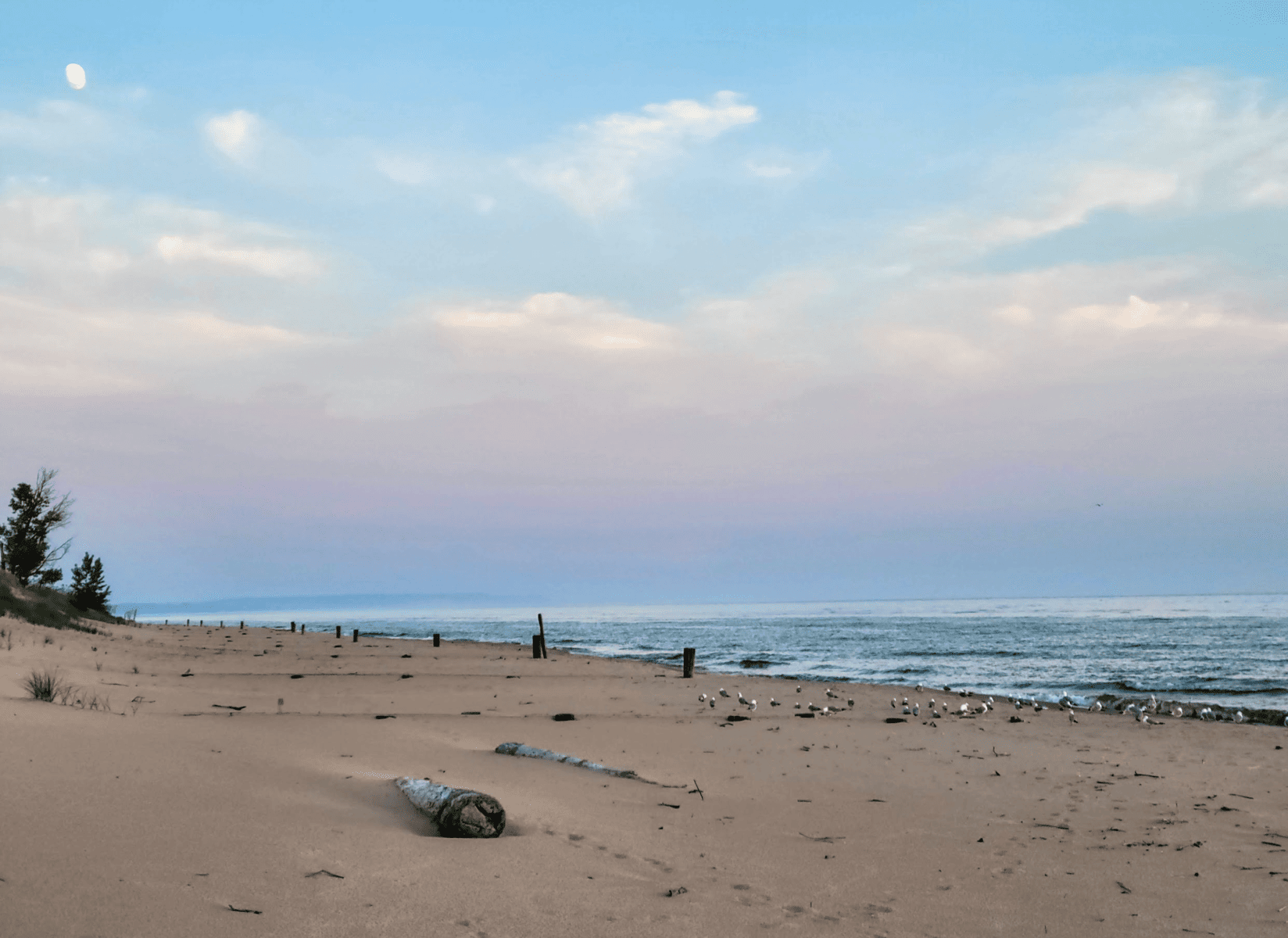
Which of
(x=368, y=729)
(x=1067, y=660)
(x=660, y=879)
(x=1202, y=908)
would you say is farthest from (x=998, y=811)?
(x=1067, y=660)

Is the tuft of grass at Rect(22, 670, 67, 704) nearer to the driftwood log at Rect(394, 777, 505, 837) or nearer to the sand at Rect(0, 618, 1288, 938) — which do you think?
the sand at Rect(0, 618, 1288, 938)

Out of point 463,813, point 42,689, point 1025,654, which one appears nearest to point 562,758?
point 463,813

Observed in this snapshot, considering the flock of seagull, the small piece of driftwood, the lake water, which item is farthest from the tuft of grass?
the lake water

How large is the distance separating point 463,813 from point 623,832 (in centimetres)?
151

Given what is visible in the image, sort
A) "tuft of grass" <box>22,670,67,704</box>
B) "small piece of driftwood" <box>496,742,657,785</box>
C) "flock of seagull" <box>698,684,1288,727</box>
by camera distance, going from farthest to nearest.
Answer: "flock of seagull" <box>698,684,1288,727</box>, "tuft of grass" <box>22,670,67,704</box>, "small piece of driftwood" <box>496,742,657,785</box>

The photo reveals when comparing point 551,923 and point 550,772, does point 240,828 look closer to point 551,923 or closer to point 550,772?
point 551,923

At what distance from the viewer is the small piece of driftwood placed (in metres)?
9.16

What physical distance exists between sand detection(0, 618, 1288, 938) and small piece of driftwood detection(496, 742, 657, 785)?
Result: 180 mm

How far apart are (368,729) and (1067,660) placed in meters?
38.3

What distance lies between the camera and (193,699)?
1509 centimetres

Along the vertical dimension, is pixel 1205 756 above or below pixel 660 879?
below

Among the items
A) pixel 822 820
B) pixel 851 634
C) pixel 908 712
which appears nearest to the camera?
pixel 822 820

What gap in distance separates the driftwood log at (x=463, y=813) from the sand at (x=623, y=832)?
0.42 ft

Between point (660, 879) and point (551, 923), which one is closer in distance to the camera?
point (551, 923)
